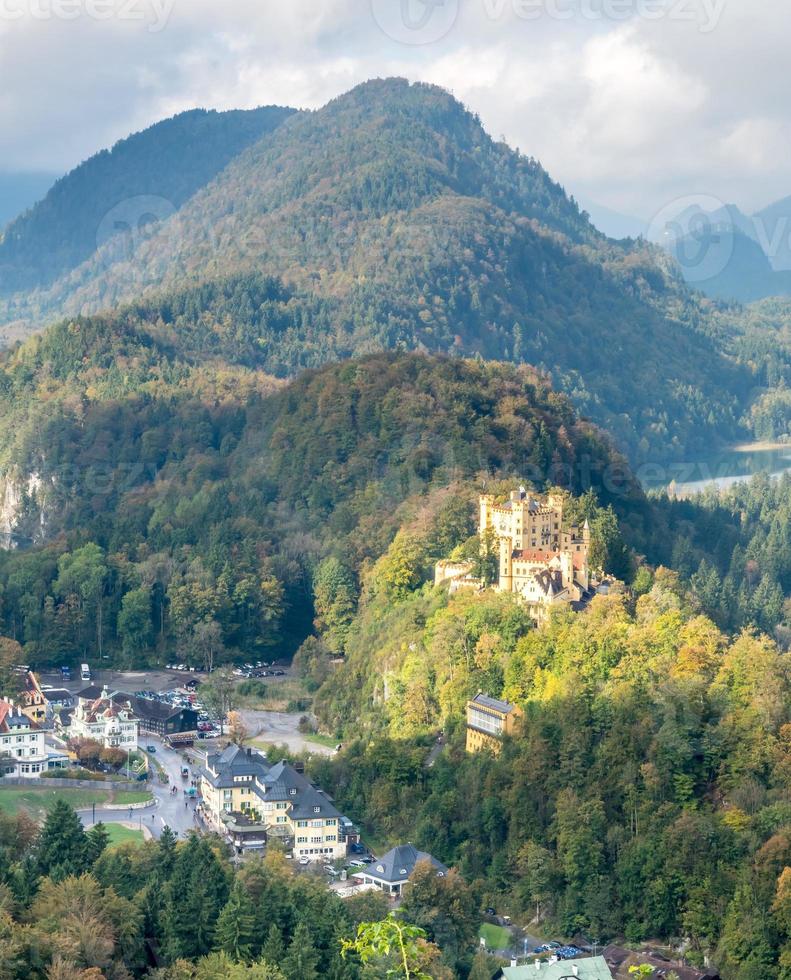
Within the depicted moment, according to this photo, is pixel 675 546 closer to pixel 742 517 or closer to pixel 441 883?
pixel 742 517

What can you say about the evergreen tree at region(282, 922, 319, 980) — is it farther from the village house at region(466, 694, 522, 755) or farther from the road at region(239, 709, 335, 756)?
the road at region(239, 709, 335, 756)

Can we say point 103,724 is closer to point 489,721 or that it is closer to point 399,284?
point 489,721

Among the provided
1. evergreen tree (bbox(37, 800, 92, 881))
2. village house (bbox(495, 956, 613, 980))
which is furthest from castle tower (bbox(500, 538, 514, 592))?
village house (bbox(495, 956, 613, 980))

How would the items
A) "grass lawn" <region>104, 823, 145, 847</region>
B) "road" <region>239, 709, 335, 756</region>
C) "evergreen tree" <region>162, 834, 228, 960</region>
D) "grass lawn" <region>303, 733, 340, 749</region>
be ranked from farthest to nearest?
"grass lawn" <region>303, 733, 340, 749</region> → "road" <region>239, 709, 335, 756</region> → "grass lawn" <region>104, 823, 145, 847</region> → "evergreen tree" <region>162, 834, 228, 960</region>

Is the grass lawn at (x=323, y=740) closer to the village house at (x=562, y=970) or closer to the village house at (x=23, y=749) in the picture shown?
the village house at (x=23, y=749)

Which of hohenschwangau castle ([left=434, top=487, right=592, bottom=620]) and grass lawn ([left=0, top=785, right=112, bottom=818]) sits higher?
hohenschwangau castle ([left=434, top=487, right=592, bottom=620])

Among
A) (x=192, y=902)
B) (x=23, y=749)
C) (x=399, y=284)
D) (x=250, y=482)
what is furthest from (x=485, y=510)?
(x=399, y=284)

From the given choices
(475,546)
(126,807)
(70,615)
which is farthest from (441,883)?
(70,615)
